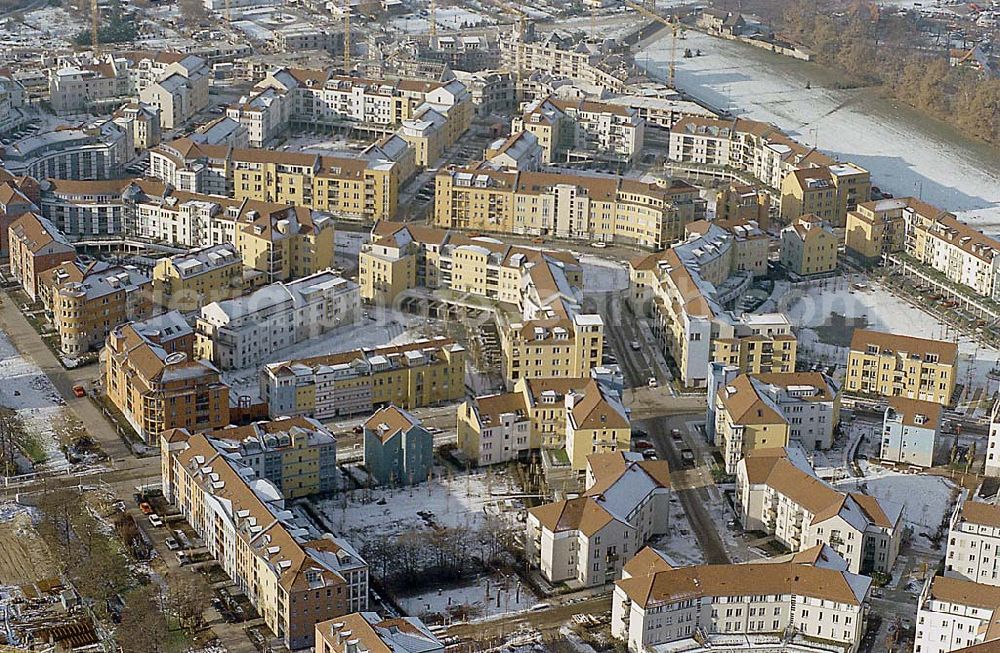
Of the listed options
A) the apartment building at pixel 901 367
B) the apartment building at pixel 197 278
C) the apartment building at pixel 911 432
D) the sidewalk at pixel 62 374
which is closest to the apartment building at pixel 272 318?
the apartment building at pixel 197 278

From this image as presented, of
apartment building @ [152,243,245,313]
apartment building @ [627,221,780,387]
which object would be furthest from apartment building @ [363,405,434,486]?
apartment building @ [152,243,245,313]

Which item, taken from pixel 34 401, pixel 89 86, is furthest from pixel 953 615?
pixel 89 86

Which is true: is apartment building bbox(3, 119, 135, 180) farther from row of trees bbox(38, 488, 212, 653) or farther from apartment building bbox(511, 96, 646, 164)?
row of trees bbox(38, 488, 212, 653)

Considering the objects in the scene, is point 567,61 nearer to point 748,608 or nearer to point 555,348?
point 555,348

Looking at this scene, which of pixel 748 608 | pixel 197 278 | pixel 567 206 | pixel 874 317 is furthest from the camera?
pixel 567 206

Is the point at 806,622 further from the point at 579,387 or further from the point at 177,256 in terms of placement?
the point at 177,256

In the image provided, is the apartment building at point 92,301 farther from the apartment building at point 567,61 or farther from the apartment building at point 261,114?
the apartment building at point 567,61

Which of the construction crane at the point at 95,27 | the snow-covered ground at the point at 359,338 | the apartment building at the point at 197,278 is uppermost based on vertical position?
the construction crane at the point at 95,27

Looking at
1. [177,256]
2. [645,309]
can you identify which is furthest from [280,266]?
[645,309]
